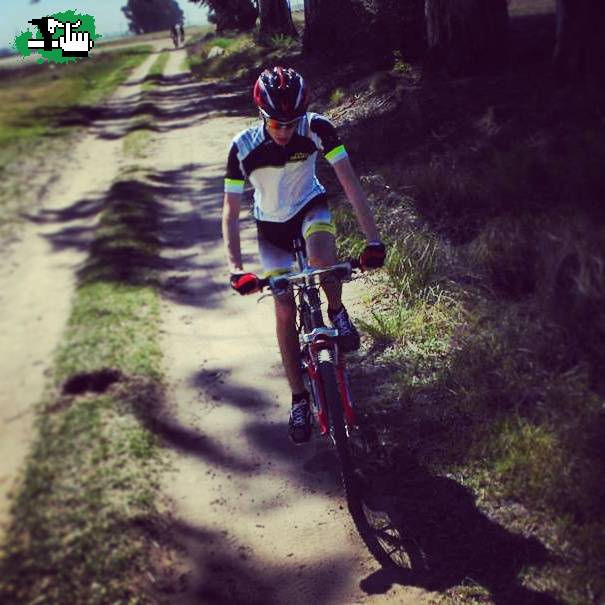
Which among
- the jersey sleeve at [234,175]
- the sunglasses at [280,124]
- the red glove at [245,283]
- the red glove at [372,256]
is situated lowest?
the red glove at [245,283]

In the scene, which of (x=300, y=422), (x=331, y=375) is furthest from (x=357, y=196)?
(x=300, y=422)

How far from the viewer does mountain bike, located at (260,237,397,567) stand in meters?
3.59

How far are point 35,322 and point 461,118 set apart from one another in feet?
19.7

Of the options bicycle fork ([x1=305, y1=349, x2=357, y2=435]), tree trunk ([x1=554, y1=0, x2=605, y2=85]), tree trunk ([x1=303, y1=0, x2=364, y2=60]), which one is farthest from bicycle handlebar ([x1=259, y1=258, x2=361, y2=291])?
tree trunk ([x1=303, y1=0, x2=364, y2=60])

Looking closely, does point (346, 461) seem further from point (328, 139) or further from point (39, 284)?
point (39, 284)

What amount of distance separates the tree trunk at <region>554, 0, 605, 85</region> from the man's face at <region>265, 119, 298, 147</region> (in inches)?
183

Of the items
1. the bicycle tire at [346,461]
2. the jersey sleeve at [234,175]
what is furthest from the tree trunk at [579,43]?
the bicycle tire at [346,461]

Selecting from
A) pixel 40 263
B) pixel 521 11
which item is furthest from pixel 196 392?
pixel 521 11

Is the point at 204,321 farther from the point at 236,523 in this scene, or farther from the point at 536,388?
the point at 536,388

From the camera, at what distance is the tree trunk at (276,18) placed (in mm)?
23953

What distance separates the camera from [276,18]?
24.2 m

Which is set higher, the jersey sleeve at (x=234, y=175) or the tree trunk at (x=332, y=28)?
the tree trunk at (x=332, y=28)

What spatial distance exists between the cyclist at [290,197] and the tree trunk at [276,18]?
21.9 meters

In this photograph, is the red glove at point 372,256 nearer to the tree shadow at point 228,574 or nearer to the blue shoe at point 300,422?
the blue shoe at point 300,422
